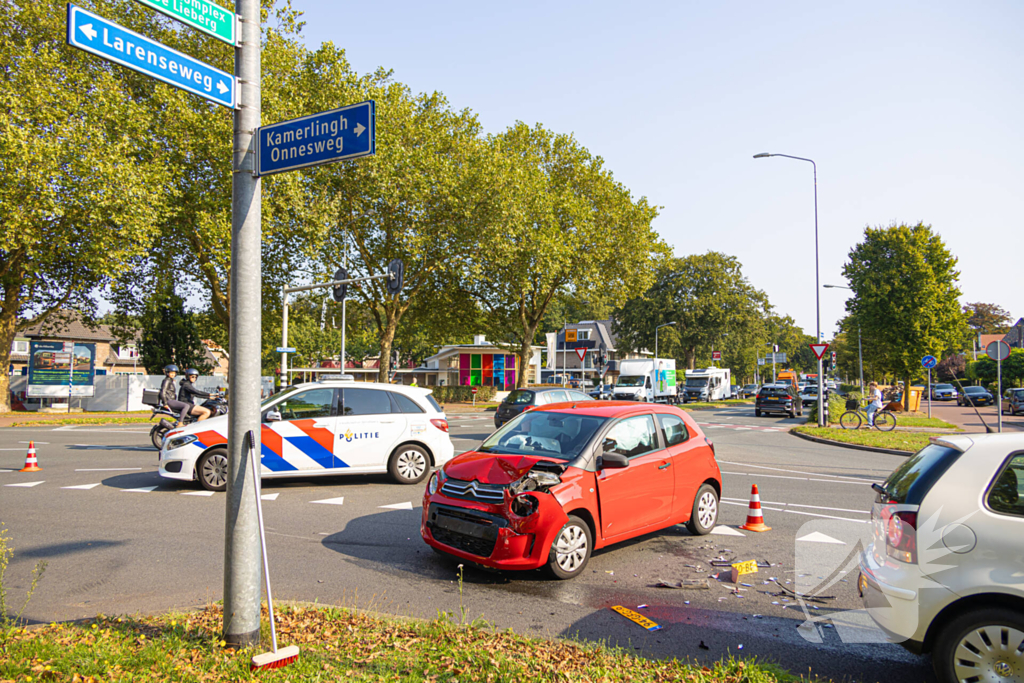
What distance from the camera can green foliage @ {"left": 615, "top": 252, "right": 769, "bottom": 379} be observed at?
66.3 meters

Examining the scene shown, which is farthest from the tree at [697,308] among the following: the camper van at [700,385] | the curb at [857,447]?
the curb at [857,447]

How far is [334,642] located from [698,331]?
65.6 metres

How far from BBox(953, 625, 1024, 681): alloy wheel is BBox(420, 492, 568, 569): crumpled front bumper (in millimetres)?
2966

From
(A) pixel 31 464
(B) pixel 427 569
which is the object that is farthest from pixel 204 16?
(A) pixel 31 464

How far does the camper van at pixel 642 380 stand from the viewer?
4072 centimetres

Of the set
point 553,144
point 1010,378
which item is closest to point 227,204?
point 553,144

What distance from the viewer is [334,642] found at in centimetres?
413

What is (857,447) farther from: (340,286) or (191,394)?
(340,286)

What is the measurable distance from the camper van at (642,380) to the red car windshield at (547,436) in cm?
3348

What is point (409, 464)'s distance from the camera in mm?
10664

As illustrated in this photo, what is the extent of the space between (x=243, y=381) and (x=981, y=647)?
171 inches

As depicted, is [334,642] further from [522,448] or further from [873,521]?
[873,521]

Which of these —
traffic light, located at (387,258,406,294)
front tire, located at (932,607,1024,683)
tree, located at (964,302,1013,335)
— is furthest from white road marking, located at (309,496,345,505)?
tree, located at (964,302,1013,335)

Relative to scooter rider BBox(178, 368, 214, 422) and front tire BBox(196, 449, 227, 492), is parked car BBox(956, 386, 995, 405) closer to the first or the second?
scooter rider BBox(178, 368, 214, 422)
